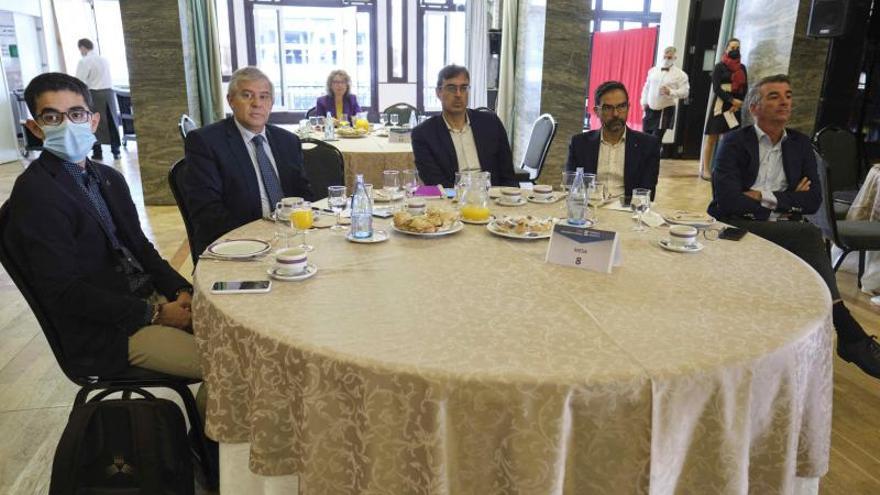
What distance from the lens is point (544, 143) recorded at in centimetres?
433

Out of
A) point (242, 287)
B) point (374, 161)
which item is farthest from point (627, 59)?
point (242, 287)

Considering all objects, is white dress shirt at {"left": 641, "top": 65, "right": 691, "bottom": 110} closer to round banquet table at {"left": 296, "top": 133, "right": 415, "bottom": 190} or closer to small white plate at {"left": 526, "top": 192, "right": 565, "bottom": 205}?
round banquet table at {"left": 296, "top": 133, "right": 415, "bottom": 190}

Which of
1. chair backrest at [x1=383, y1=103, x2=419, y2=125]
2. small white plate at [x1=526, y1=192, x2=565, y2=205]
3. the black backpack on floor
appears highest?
chair backrest at [x1=383, y1=103, x2=419, y2=125]

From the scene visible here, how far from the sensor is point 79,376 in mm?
1615

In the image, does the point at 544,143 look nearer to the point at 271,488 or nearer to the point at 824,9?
the point at 824,9

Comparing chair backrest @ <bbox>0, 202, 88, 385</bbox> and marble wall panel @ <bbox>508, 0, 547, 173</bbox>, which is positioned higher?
marble wall panel @ <bbox>508, 0, 547, 173</bbox>

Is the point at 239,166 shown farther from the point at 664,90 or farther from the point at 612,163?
the point at 664,90

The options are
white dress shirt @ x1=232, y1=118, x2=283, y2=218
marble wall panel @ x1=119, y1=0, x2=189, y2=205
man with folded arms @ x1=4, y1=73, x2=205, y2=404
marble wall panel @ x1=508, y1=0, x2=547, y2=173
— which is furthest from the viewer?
marble wall panel @ x1=508, y1=0, x2=547, y2=173

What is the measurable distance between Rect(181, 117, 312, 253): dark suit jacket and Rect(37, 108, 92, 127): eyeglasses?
0.56 m

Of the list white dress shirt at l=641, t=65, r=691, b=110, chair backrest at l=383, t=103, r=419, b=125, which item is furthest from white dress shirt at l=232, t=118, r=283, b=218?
white dress shirt at l=641, t=65, r=691, b=110

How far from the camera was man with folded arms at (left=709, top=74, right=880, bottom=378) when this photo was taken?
2.74m

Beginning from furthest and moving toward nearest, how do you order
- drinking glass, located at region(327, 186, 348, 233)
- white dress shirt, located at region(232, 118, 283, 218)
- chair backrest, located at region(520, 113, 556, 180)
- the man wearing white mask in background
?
the man wearing white mask in background < chair backrest, located at region(520, 113, 556, 180) < white dress shirt, located at region(232, 118, 283, 218) < drinking glass, located at region(327, 186, 348, 233)

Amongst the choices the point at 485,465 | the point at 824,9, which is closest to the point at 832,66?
the point at 824,9

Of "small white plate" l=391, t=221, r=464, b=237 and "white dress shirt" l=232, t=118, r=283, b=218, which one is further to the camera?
"white dress shirt" l=232, t=118, r=283, b=218
